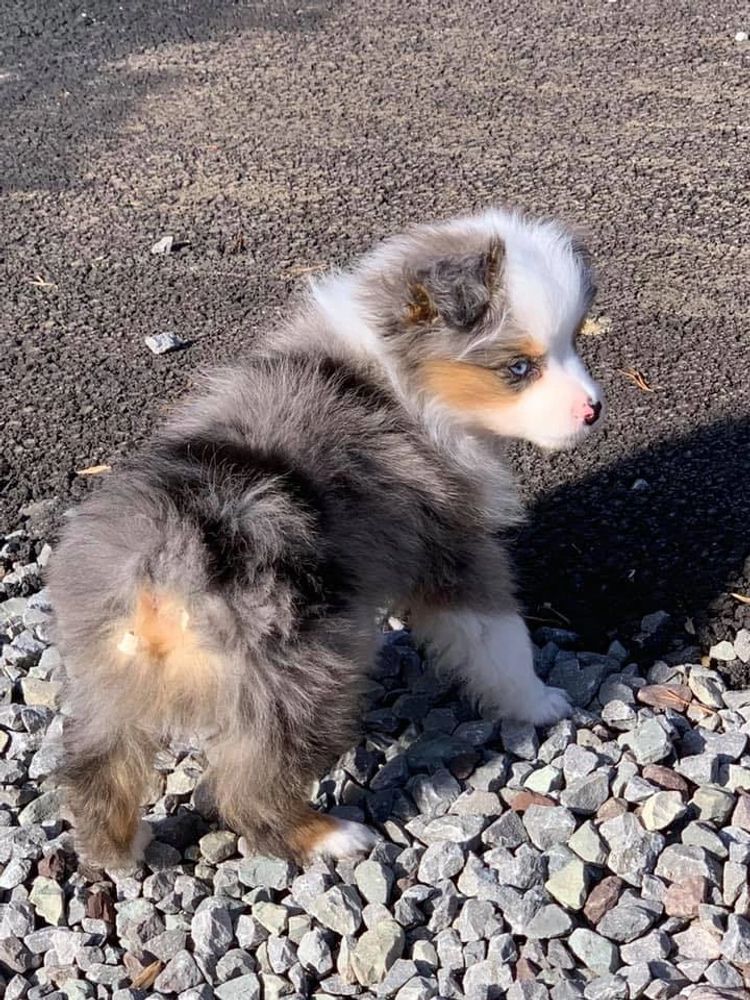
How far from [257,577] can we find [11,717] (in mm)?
1435

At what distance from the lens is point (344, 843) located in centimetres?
335

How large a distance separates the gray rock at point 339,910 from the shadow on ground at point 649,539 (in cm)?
141

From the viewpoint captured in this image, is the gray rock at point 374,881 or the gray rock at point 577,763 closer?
the gray rock at point 374,881

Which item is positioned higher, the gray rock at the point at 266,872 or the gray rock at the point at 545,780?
the gray rock at the point at 266,872

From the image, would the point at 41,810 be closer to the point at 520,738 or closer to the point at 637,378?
the point at 520,738

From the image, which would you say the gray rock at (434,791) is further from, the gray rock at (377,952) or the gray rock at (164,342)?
the gray rock at (164,342)

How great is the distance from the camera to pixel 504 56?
30.2 feet

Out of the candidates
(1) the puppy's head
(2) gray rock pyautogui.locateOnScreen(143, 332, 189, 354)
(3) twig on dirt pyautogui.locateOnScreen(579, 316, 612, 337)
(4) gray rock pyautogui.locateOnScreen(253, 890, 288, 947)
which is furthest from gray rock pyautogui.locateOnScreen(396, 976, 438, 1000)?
(2) gray rock pyautogui.locateOnScreen(143, 332, 189, 354)

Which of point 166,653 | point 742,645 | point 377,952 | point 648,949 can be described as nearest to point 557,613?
point 742,645

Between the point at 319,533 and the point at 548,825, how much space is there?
1.08 meters

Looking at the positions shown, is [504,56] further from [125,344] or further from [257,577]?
[257,577]

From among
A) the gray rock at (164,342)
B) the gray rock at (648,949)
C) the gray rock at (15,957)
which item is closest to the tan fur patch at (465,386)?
the gray rock at (648,949)

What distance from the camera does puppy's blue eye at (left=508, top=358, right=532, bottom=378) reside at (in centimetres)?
349

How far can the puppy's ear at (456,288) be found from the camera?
3.35 meters
